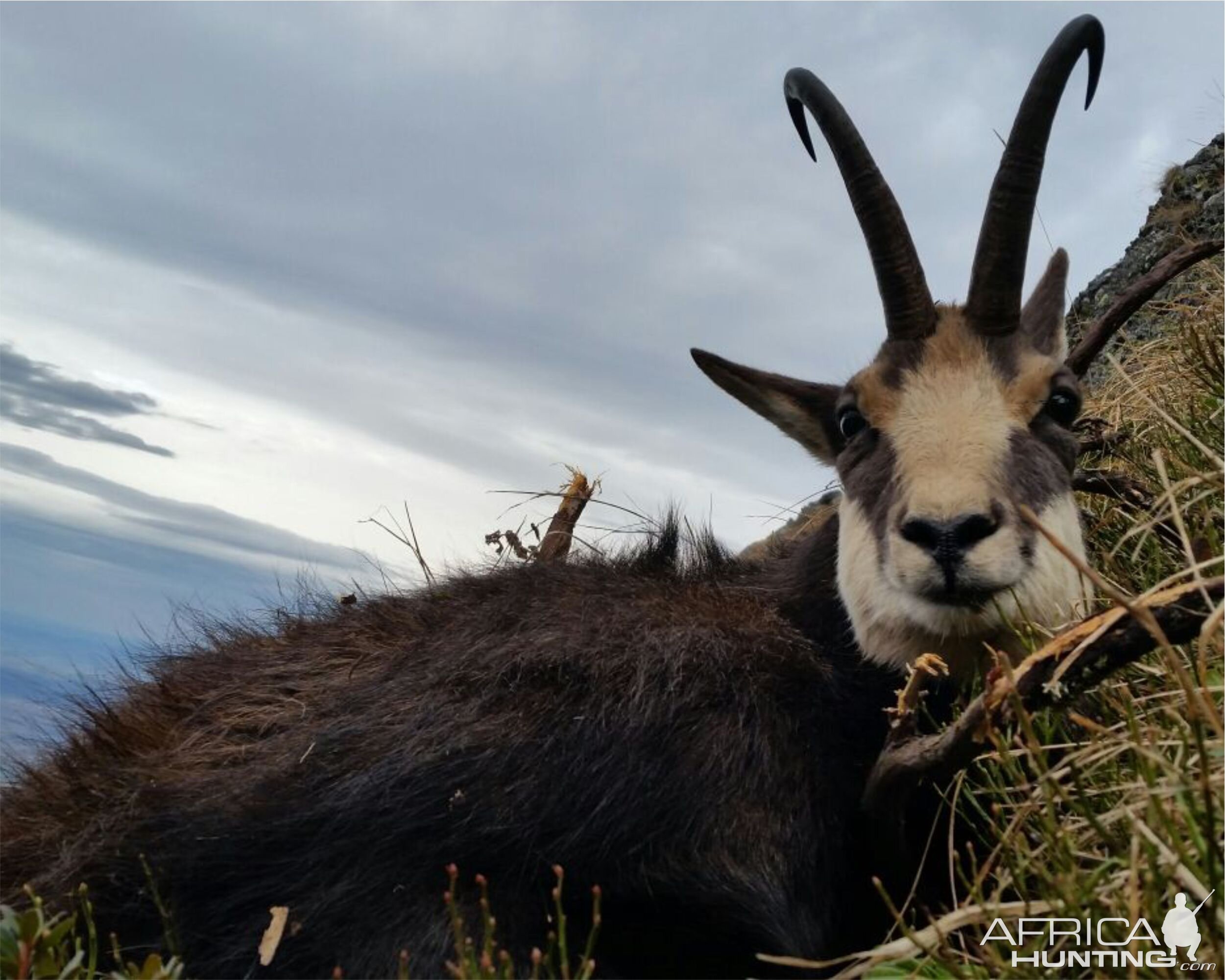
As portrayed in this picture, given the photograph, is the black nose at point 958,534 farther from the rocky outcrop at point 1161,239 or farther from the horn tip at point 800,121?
the rocky outcrop at point 1161,239

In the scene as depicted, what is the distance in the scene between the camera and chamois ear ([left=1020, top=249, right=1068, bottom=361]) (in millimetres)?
5492

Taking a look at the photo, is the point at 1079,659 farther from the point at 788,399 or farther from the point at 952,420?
the point at 788,399

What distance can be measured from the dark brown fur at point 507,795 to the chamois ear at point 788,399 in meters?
0.88

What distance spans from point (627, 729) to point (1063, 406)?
2.20 metres

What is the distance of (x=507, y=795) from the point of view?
150 inches

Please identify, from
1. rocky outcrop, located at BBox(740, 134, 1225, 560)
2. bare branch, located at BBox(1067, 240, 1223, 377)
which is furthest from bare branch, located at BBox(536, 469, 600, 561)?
bare branch, located at BBox(1067, 240, 1223, 377)

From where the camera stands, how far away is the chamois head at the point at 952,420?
384 cm

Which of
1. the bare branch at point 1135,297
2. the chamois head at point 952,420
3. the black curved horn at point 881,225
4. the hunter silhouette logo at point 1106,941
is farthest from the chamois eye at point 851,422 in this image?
the hunter silhouette logo at point 1106,941

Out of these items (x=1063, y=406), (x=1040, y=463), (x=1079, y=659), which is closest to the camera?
(x=1079, y=659)

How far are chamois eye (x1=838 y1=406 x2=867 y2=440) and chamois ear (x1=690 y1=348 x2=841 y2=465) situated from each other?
184 millimetres

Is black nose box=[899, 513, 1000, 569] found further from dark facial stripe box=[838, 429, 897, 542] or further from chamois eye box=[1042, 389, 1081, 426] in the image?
chamois eye box=[1042, 389, 1081, 426]

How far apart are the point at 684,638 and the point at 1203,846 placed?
2.17 meters

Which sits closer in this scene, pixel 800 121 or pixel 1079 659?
pixel 1079 659

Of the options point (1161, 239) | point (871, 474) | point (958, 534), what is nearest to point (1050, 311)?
point (871, 474)
